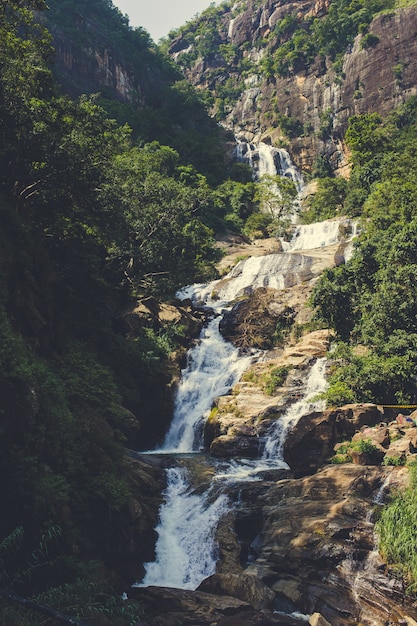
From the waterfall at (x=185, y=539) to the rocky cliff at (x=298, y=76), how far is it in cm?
5950

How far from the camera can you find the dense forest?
1051cm

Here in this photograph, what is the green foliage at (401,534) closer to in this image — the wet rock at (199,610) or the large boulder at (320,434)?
the wet rock at (199,610)

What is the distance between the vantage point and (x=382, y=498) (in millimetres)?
13391

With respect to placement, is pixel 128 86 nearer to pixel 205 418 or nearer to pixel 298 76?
pixel 298 76

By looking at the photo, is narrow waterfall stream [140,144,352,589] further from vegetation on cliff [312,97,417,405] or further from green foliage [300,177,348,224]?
green foliage [300,177,348,224]

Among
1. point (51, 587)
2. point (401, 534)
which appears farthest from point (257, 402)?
point (51, 587)

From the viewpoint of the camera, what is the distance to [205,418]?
79.1 feet

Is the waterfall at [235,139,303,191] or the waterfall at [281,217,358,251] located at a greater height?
the waterfall at [235,139,303,191]

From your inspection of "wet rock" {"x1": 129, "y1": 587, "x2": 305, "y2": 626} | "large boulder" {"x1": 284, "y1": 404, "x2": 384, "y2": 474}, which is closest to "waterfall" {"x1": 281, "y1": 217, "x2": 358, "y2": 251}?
"large boulder" {"x1": 284, "y1": 404, "x2": 384, "y2": 474}

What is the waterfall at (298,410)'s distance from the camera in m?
20.1

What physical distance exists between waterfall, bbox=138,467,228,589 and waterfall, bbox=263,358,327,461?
4.65m

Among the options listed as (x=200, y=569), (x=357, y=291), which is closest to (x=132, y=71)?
(x=357, y=291)

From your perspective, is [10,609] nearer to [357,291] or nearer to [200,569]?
[200,569]

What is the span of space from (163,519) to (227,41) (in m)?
109
